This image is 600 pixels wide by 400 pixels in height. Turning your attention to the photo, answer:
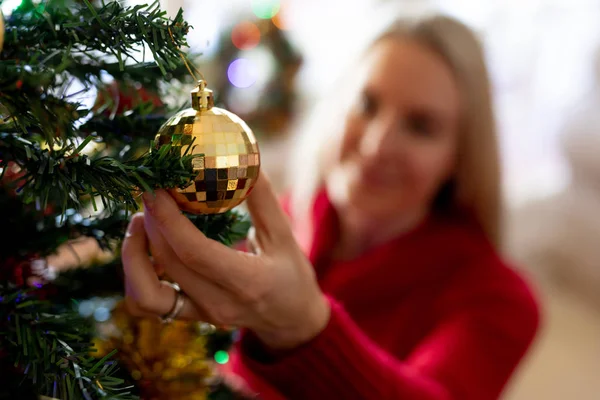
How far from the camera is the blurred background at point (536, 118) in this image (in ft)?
6.83

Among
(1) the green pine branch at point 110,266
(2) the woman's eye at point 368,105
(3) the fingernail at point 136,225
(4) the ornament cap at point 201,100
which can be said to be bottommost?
(1) the green pine branch at point 110,266

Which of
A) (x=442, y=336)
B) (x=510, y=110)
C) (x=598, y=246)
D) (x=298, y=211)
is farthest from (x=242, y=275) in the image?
(x=510, y=110)

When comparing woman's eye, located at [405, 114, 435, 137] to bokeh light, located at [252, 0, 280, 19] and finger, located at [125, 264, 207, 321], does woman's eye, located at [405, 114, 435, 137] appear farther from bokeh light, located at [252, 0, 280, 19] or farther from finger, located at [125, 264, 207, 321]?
bokeh light, located at [252, 0, 280, 19]

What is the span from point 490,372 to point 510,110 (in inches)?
89.8

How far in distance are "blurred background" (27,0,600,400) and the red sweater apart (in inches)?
39.5

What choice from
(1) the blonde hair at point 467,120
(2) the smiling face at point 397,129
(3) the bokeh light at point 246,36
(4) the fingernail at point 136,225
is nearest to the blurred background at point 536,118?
(3) the bokeh light at point 246,36

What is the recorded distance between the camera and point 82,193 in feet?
1.05

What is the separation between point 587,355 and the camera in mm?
1988

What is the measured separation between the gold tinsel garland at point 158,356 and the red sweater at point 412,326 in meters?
0.09

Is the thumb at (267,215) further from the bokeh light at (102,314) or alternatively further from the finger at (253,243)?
the bokeh light at (102,314)

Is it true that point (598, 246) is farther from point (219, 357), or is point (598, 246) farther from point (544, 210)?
point (219, 357)

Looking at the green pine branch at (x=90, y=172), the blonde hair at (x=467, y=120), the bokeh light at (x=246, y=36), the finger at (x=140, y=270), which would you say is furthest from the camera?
the bokeh light at (x=246, y=36)

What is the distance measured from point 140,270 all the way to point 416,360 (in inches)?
22.8

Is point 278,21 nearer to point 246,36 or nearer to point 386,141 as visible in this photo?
point 246,36
